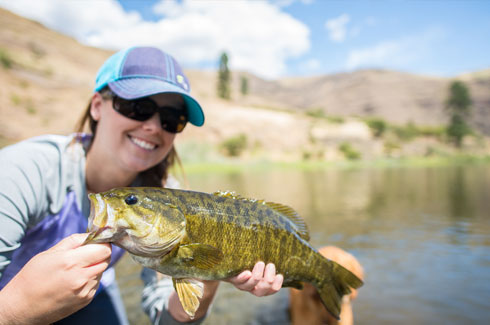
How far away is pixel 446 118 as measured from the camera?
101 m

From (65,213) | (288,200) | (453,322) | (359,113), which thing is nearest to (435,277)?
(453,322)

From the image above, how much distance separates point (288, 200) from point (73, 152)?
10702mm

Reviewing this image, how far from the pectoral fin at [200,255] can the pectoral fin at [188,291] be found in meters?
0.14

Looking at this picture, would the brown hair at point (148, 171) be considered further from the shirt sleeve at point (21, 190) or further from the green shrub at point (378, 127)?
the green shrub at point (378, 127)

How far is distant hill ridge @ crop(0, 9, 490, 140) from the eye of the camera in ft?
109

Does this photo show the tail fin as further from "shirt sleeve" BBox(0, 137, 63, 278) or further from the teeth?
"shirt sleeve" BBox(0, 137, 63, 278)

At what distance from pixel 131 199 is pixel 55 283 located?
52 centimetres

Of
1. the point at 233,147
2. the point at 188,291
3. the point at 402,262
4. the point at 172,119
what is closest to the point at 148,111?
the point at 172,119

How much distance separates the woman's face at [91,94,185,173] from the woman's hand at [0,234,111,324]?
42.3 inches

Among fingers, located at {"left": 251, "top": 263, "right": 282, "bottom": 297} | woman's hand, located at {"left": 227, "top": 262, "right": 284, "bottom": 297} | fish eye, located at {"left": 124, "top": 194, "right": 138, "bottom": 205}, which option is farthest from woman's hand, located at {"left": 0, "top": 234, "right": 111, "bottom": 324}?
fingers, located at {"left": 251, "top": 263, "right": 282, "bottom": 297}

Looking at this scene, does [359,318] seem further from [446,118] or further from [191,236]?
[446,118]

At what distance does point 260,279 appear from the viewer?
83.4 inches

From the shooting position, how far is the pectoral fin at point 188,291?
1840 mm

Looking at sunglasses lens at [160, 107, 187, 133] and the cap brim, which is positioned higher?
the cap brim
